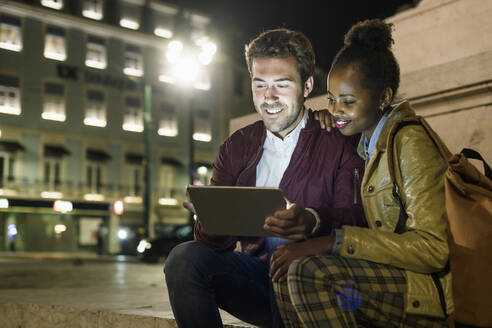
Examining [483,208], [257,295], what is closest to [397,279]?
[483,208]

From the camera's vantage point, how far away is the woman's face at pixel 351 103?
2141 mm

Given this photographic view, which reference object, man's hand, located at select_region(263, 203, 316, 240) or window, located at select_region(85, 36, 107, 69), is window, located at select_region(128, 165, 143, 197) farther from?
man's hand, located at select_region(263, 203, 316, 240)

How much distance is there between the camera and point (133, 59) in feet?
106

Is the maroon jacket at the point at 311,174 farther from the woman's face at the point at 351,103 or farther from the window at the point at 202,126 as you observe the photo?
the window at the point at 202,126

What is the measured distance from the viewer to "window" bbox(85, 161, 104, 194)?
3012 centimetres

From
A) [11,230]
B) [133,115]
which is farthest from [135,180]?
[11,230]

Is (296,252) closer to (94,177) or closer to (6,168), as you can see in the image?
(6,168)

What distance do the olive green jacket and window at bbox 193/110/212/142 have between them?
32.4m

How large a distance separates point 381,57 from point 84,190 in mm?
29405

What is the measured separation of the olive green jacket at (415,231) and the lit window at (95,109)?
30.0m

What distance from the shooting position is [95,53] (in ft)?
101

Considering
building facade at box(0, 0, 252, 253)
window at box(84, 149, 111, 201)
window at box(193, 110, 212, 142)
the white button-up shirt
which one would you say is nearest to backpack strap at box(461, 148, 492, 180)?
the white button-up shirt

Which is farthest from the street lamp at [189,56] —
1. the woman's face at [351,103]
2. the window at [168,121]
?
the window at [168,121]

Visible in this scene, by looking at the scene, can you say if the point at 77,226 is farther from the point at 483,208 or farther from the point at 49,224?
the point at 483,208
